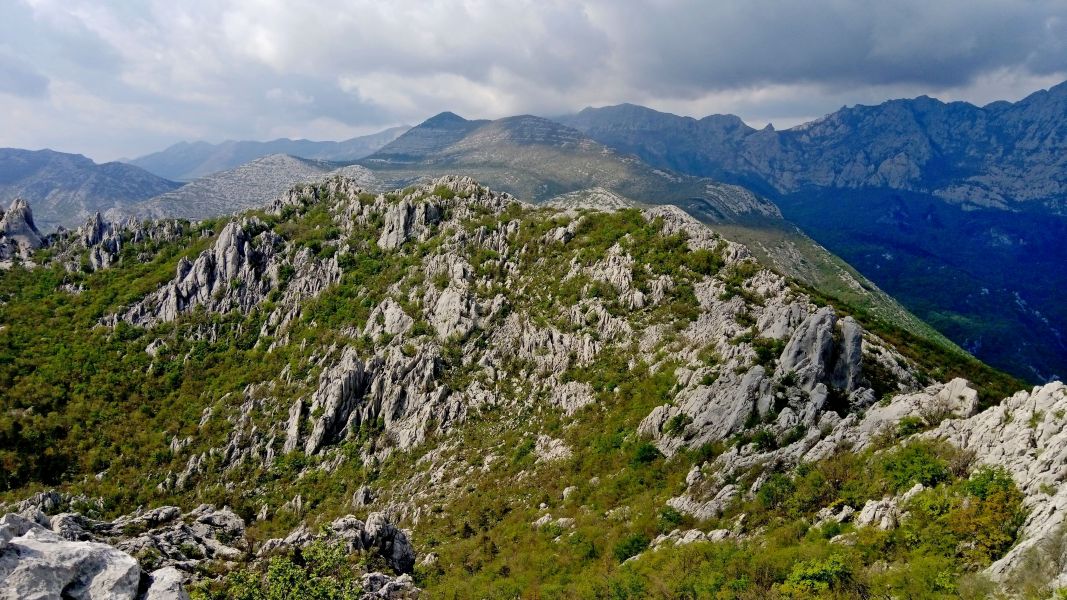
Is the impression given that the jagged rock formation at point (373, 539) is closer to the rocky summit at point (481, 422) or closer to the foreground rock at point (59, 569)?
the rocky summit at point (481, 422)

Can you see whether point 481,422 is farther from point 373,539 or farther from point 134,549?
point 134,549

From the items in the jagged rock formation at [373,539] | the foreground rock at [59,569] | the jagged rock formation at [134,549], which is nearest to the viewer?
the foreground rock at [59,569]

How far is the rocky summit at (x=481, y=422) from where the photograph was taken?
28.4 meters

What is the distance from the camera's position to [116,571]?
73.7ft

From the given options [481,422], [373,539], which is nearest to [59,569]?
[373,539]

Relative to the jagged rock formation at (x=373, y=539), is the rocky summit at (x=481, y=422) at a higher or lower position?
higher

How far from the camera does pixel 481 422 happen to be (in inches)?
2670

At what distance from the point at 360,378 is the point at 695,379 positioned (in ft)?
160

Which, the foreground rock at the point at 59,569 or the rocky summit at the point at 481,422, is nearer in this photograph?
the foreground rock at the point at 59,569

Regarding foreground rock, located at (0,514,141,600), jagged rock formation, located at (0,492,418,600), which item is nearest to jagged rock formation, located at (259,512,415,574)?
jagged rock formation, located at (0,492,418,600)

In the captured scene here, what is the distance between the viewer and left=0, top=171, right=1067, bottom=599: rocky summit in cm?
2841

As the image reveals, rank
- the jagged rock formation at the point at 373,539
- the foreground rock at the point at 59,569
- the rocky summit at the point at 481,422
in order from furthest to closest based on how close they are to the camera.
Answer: the jagged rock formation at the point at 373,539, the rocky summit at the point at 481,422, the foreground rock at the point at 59,569

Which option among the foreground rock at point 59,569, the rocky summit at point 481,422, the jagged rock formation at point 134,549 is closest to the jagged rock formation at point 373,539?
the jagged rock formation at point 134,549

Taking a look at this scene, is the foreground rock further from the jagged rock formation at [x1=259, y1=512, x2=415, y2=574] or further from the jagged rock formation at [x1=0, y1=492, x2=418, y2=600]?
the jagged rock formation at [x1=259, y1=512, x2=415, y2=574]
